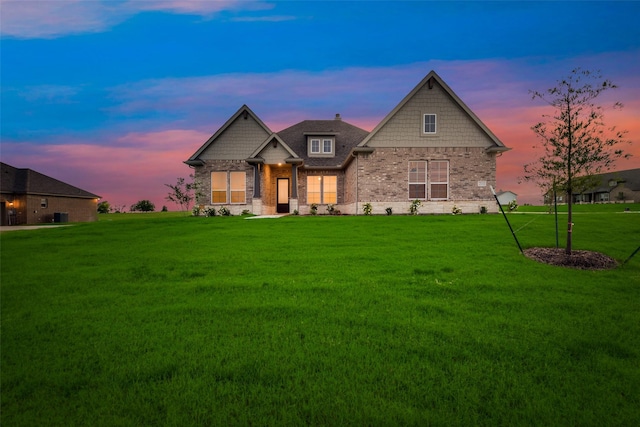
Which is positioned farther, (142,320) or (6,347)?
(142,320)

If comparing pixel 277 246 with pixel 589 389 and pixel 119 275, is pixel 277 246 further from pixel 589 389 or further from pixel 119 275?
pixel 589 389

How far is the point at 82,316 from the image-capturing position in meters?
5.02

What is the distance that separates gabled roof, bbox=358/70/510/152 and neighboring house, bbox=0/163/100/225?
3136 centimetres

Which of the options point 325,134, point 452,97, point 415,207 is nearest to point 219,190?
point 325,134

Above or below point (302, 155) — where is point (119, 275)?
below

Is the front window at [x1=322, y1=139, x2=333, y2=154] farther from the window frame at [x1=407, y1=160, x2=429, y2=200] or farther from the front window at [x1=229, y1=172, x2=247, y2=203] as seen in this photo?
the window frame at [x1=407, y1=160, x2=429, y2=200]

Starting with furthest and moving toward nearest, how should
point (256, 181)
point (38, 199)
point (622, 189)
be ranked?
point (622, 189), point (38, 199), point (256, 181)

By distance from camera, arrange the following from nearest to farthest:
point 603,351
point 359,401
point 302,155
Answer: point 359,401 → point 603,351 → point 302,155

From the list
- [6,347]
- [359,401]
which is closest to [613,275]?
[359,401]

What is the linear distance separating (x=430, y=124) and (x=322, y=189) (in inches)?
357

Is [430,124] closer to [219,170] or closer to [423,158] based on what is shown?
[423,158]

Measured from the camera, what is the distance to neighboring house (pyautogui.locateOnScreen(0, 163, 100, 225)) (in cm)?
2870

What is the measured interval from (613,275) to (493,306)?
14.8 feet

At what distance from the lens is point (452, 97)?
20.4 meters
